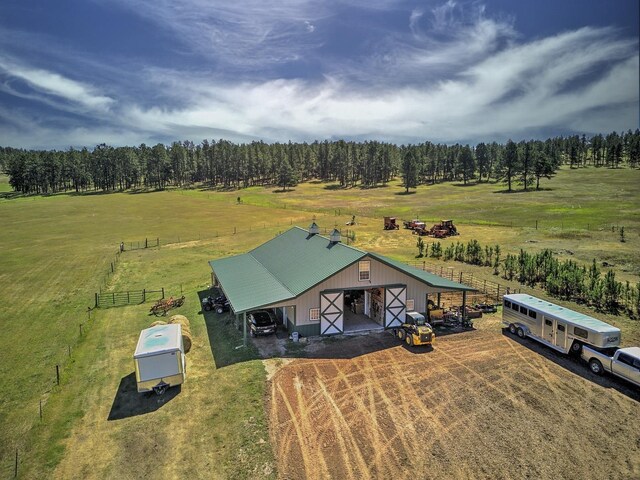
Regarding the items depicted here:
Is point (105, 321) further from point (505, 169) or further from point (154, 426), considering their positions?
point (505, 169)

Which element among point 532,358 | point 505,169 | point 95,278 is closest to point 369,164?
point 505,169

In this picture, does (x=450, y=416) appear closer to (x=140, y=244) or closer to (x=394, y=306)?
(x=394, y=306)

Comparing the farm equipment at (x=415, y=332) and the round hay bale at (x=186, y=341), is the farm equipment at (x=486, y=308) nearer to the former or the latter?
the farm equipment at (x=415, y=332)

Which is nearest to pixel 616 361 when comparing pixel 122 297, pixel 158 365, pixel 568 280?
pixel 568 280

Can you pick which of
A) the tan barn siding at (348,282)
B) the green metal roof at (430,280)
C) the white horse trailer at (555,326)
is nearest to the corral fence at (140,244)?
the tan barn siding at (348,282)

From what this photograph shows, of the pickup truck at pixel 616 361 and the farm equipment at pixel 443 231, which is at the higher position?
the farm equipment at pixel 443 231

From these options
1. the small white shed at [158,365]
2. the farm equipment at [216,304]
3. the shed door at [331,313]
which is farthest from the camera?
the farm equipment at [216,304]

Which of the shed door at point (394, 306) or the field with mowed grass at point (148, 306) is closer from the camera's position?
the field with mowed grass at point (148, 306)
